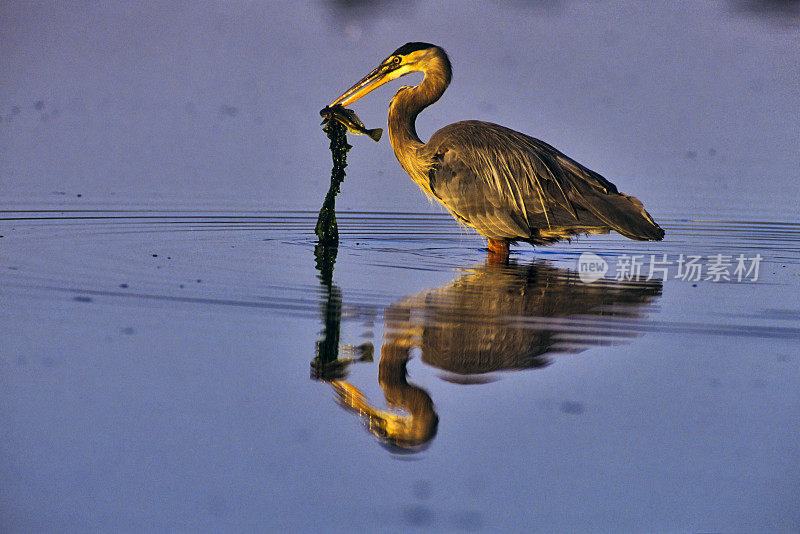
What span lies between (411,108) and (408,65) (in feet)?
1.73

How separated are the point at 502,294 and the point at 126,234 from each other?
3.36 m

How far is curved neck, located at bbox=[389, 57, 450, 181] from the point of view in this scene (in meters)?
8.48

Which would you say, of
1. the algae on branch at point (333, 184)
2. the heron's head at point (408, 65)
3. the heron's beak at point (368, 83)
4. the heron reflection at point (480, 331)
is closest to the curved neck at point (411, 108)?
the heron's head at point (408, 65)

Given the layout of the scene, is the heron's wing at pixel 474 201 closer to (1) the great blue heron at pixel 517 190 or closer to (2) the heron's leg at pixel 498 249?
(1) the great blue heron at pixel 517 190

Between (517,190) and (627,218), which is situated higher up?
(517,190)

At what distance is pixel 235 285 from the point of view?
6.12 m

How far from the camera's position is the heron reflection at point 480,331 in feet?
13.2

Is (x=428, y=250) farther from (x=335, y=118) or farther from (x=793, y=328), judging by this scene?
(x=793, y=328)

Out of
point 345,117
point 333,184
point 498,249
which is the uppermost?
point 345,117

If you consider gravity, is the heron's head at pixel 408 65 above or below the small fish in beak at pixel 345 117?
above

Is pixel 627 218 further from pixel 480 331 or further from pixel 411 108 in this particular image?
pixel 480 331

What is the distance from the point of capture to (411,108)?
8.70 m

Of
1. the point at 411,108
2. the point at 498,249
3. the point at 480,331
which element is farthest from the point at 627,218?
the point at 480,331

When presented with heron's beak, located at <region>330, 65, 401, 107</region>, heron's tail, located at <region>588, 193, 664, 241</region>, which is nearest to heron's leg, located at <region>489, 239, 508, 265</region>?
heron's tail, located at <region>588, 193, 664, 241</region>
